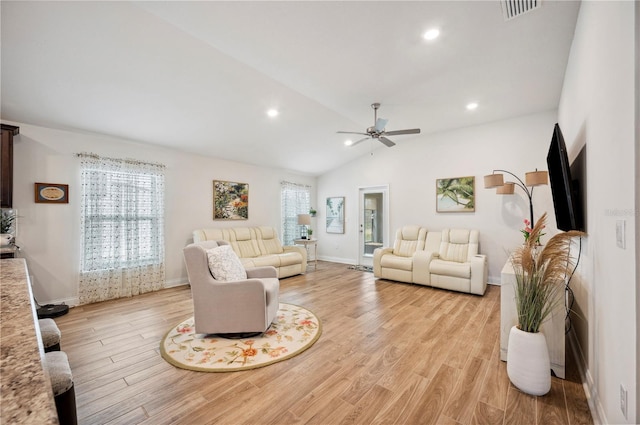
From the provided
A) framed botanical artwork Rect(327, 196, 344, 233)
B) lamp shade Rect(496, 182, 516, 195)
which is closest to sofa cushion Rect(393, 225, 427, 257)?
lamp shade Rect(496, 182, 516, 195)

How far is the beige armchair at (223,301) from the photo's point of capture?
2697 mm

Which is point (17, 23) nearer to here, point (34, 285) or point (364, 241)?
point (34, 285)

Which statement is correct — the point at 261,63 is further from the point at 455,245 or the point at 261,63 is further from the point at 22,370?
the point at 455,245

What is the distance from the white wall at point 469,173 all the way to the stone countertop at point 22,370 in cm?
564

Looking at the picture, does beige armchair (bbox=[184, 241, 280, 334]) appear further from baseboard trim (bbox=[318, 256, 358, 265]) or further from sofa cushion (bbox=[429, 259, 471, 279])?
baseboard trim (bbox=[318, 256, 358, 265])

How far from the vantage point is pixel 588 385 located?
188 cm

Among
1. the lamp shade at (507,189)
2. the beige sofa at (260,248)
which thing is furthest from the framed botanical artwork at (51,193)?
the lamp shade at (507,189)

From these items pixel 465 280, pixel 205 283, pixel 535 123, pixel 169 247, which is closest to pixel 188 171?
pixel 169 247

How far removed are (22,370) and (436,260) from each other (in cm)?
496

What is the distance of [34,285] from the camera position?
3520 millimetres

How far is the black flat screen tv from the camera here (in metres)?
1.99

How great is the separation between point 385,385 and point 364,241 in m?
4.76

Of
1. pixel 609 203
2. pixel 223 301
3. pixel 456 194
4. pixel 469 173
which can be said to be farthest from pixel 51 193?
pixel 469 173

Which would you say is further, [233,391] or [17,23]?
[17,23]
